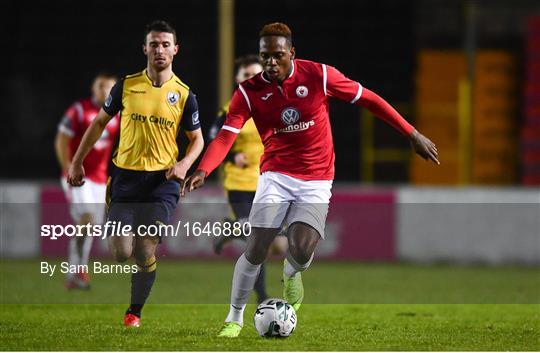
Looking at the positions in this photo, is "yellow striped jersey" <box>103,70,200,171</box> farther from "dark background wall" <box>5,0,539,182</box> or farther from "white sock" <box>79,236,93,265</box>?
"dark background wall" <box>5,0,539,182</box>

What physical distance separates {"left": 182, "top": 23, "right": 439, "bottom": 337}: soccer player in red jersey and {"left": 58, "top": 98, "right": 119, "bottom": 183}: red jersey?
388 centimetres

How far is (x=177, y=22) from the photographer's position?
17562 mm

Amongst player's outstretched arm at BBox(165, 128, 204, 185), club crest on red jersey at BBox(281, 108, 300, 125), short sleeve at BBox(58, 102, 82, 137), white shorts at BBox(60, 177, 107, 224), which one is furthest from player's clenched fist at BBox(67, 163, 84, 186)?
short sleeve at BBox(58, 102, 82, 137)

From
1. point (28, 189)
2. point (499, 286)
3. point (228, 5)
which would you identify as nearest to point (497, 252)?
point (499, 286)

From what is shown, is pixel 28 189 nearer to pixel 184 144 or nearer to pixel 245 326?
pixel 184 144

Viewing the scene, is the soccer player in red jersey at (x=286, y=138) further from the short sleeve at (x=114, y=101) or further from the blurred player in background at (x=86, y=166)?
the blurred player in background at (x=86, y=166)

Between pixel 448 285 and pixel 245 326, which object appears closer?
pixel 245 326

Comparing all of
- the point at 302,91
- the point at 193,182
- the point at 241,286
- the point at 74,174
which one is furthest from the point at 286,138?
the point at 74,174

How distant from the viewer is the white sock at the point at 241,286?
7.62 metres

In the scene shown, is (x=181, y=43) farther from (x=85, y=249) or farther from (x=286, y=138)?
(x=286, y=138)

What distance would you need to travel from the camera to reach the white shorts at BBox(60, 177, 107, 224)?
11359mm

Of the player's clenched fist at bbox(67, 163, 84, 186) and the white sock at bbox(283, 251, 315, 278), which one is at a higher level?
the player's clenched fist at bbox(67, 163, 84, 186)

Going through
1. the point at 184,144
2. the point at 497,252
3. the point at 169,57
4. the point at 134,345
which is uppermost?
the point at 169,57

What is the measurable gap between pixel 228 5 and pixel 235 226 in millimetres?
6979
